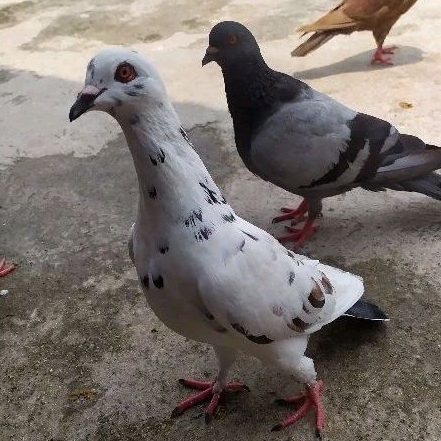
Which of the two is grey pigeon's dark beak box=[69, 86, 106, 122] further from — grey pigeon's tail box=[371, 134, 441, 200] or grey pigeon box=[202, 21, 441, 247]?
grey pigeon's tail box=[371, 134, 441, 200]

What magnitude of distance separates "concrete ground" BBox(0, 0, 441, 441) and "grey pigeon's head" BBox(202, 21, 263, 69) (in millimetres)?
946

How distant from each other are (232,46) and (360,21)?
222 cm

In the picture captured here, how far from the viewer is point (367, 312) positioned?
267 centimetres

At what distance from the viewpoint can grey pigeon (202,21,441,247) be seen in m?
3.19

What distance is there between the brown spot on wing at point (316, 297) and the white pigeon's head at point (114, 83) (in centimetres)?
102

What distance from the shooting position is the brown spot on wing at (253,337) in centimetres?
194

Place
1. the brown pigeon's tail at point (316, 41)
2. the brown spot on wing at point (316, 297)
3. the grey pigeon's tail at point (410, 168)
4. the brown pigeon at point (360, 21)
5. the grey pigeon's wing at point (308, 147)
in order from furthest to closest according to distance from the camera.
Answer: the brown pigeon's tail at point (316, 41) < the brown pigeon at point (360, 21) < the grey pigeon's tail at point (410, 168) < the grey pigeon's wing at point (308, 147) < the brown spot on wing at point (316, 297)

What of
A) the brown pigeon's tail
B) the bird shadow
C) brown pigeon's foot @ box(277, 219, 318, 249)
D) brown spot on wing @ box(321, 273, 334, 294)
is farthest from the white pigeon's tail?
the brown pigeon's tail

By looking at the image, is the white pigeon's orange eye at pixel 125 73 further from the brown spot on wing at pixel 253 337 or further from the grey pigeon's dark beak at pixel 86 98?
the brown spot on wing at pixel 253 337

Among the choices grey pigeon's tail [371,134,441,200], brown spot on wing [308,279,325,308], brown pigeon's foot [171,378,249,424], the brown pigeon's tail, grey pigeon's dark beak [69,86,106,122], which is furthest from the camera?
the brown pigeon's tail

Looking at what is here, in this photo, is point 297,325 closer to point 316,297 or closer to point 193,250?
point 316,297

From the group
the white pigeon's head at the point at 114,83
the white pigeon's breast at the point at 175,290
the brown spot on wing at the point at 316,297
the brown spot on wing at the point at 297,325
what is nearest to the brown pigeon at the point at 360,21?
the brown spot on wing at the point at 316,297

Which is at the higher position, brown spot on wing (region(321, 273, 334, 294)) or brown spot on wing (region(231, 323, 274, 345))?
brown spot on wing (region(231, 323, 274, 345))

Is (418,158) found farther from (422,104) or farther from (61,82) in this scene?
(61,82)
